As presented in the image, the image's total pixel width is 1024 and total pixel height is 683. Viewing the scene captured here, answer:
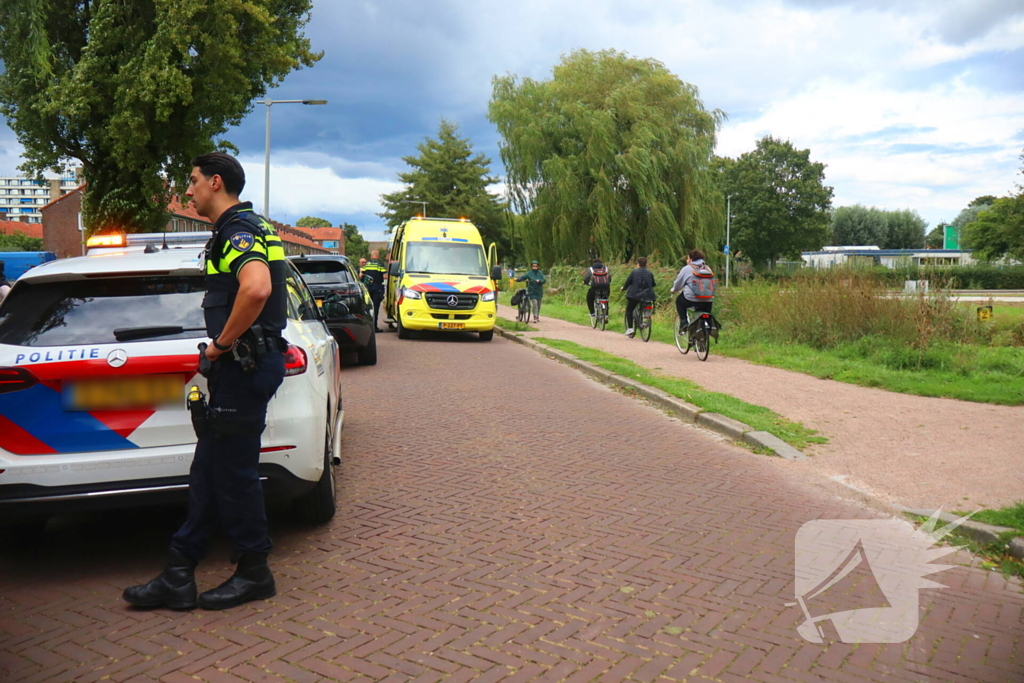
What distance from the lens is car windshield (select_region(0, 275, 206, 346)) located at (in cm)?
409

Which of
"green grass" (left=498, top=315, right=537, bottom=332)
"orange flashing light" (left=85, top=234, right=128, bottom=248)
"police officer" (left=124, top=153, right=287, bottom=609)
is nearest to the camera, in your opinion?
"police officer" (left=124, top=153, right=287, bottom=609)

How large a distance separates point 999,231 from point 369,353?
42358 mm

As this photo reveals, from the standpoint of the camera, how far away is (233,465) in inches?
144

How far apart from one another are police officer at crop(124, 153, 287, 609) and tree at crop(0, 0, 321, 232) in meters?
20.8

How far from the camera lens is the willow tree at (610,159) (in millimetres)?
30969

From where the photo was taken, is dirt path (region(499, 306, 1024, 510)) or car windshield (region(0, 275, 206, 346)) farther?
dirt path (region(499, 306, 1024, 510))

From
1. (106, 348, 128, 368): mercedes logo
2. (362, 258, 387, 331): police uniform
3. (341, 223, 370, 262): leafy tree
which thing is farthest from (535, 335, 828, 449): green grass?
(341, 223, 370, 262): leafy tree

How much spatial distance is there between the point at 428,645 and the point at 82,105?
2281 centimetres

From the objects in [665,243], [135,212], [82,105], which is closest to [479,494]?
[82,105]

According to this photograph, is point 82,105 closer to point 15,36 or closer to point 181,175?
point 181,175

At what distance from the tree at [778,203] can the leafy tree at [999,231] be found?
451 inches

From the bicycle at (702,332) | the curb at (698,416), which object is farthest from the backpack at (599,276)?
the curb at (698,416)

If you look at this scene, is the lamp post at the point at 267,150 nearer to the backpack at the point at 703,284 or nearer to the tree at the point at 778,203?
the backpack at the point at 703,284

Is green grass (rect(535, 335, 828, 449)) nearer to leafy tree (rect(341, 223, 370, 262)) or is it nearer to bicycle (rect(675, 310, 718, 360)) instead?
bicycle (rect(675, 310, 718, 360))
